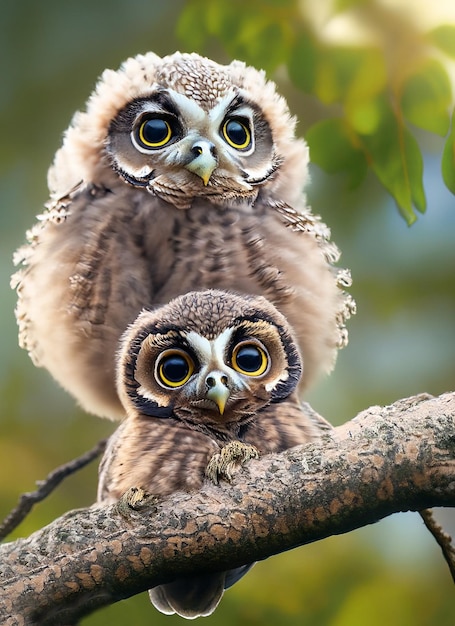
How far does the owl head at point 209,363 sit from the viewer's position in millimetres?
725

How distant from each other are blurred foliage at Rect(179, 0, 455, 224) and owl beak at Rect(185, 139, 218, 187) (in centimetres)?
16

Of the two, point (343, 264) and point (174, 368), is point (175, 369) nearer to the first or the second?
→ point (174, 368)

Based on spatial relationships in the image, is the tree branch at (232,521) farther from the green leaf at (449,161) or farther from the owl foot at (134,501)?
the green leaf at (449,161)

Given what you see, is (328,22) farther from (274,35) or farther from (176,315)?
(176,315)

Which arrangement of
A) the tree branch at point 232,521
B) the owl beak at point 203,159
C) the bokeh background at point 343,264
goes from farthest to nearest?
the bokeh background at point 343,264 → the owl beak at point 203,159 → the tree branch at point 232,521

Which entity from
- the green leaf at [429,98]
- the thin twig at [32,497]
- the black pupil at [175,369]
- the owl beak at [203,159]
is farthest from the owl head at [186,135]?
the thin twig at [32,497]

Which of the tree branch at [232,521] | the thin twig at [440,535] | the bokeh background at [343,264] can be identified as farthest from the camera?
the bokeh background at [343,264]

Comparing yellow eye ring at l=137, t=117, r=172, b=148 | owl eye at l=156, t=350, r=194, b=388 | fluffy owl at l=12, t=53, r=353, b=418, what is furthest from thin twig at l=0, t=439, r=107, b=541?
yellow eye ring at l=137, t=117, r=172, b=148

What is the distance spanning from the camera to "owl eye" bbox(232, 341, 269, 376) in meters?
0.75

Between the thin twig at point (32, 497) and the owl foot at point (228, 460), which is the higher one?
the thin twig at point (32, 497)

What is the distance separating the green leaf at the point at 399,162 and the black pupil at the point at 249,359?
316 millimetres

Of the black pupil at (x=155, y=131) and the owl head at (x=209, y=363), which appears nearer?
the owl head at (x=209, y=363)

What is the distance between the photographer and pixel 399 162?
0.95 m

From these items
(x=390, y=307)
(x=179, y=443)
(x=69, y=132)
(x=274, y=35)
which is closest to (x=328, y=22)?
(x=274, y=35)
